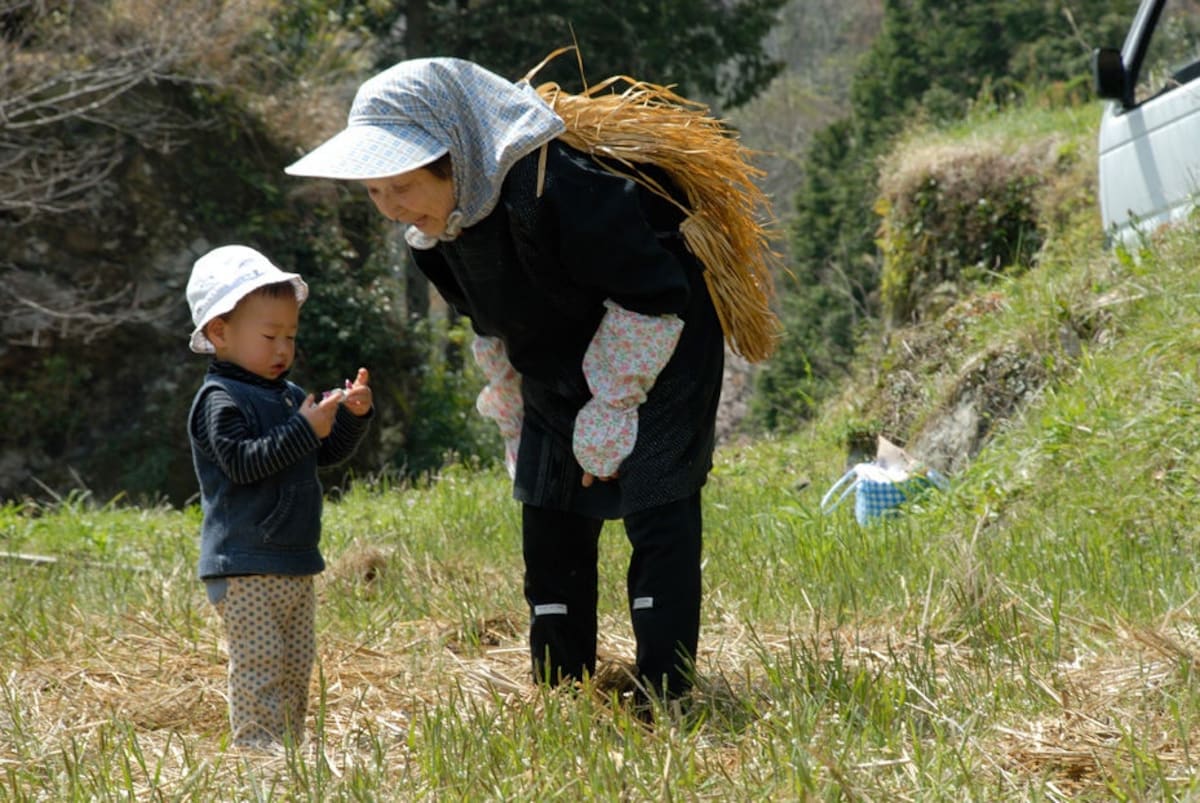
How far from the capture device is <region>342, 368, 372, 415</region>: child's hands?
3.69 metres

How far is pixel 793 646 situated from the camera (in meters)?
3.43

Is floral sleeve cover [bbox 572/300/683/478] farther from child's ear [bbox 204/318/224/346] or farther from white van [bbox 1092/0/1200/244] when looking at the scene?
white van [bbox 1092/0/1200/244]

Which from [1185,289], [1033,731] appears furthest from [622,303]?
[1185,289]

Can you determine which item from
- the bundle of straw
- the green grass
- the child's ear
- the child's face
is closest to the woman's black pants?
the green grass

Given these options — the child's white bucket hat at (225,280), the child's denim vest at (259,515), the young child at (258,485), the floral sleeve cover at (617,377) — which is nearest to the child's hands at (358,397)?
the young child at (258,485)

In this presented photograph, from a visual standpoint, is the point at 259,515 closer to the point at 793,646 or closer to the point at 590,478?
the point at 590,478

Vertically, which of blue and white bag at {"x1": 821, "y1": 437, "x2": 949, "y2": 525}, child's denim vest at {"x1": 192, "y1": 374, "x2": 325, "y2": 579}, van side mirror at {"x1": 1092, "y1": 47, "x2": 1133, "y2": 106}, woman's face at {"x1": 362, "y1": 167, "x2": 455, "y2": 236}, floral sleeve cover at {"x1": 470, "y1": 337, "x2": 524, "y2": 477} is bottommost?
blue and white bag at {"x1": 821, "y1": 437, "x2": 949, "y2": 525}

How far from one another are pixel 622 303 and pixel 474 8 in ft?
66.5

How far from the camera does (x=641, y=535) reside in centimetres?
368

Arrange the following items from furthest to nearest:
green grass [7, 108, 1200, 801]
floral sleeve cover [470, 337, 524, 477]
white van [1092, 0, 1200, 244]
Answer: white van [1092, 0, 1200, 244] → floral sleeve cover [470, 337, 524, 477] → green grass [7, 108, 1200, 801]

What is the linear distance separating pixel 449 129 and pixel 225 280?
26.6 inches

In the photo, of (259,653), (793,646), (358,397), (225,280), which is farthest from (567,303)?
(259,653)

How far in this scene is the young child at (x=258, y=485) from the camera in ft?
11.6

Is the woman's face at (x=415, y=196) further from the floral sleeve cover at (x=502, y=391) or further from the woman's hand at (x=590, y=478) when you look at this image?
the woman's hand at (x=590, y=478)
